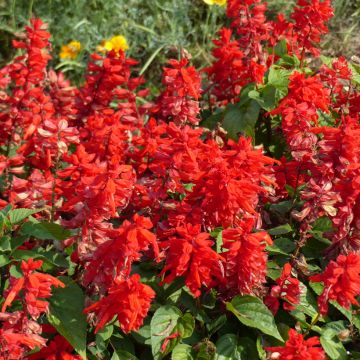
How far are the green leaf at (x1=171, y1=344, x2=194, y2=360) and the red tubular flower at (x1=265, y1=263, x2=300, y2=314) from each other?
0.31 meters

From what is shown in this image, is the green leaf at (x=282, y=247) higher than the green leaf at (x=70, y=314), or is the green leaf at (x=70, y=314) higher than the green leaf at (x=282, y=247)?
the green leaf at (x=282, y=247)

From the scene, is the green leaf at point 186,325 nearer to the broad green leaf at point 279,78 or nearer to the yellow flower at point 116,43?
the broad green leaf at point 279,78

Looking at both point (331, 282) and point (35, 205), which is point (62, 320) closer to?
point (35, 205)

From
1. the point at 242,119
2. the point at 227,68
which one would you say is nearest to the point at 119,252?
the point at 242,119

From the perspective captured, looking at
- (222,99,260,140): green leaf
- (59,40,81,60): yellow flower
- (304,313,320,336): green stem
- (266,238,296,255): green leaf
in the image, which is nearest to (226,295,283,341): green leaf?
(304,313,320,336): green stem

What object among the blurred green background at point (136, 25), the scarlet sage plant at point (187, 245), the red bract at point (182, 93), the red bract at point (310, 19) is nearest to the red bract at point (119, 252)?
the scarlet sage plant at point (187, 245)

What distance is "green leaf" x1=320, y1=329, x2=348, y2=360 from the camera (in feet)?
6.79

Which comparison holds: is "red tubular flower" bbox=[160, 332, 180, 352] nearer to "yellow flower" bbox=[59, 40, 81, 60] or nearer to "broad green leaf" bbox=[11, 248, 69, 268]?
"broad green leaf" bbox=[11, 248, 69, 268]

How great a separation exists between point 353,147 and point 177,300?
782mm

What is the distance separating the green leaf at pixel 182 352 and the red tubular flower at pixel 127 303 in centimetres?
23

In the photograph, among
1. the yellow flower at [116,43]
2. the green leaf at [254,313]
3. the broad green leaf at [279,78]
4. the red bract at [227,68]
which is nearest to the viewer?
the green leaf at [254,313]

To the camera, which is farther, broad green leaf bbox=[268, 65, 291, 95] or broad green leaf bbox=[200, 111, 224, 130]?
broad green leaf bbox=[200, 111, 224, 130]

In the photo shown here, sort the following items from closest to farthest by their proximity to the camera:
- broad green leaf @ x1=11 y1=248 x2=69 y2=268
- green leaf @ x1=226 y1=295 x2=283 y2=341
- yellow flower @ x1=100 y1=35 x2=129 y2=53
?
1. green leaf @ x1=226 y1=295 x2=283 y2=341
2. broad green leaf @ x1=11 y1=248 x2=69 y2=268
3. yellow flower @ x1=100 y1=35 x2=129 y2=53

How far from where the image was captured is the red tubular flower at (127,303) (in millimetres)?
1764
